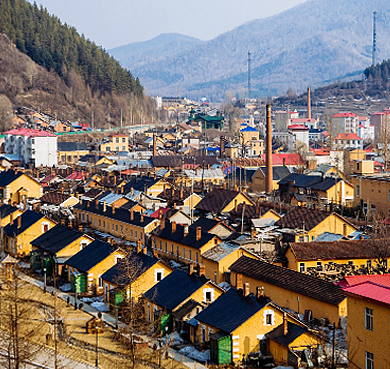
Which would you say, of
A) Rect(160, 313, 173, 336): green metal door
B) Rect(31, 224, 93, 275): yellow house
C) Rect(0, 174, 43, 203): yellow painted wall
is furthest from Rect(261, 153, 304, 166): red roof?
Rect(160, 313, 173, 336): green metal door

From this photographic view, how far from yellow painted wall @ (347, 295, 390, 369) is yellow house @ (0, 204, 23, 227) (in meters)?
23.0

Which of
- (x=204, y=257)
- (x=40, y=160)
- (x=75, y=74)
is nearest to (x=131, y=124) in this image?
(x=75, y=74)

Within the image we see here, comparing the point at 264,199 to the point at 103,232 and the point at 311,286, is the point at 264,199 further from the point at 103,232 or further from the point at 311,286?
the point at 311,286

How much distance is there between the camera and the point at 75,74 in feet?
375

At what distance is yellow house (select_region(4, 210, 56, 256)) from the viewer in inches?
1348

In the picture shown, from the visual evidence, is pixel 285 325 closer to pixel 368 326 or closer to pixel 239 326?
pixel 239 326

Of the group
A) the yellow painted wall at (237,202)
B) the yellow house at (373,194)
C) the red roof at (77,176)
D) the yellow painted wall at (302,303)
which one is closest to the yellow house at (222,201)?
the yellow painted wall at (237,202)

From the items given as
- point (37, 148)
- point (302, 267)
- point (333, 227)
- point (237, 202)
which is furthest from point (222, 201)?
point (37, 148)

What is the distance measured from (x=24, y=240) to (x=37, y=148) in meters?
37.6

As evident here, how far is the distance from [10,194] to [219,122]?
7258cm

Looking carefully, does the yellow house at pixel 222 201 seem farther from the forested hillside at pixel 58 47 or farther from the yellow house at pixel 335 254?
the forested hillside at pixel 58 47

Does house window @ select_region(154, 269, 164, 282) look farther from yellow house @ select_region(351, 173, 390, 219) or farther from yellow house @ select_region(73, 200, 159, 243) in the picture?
yellow house @ select_region(351, 173, 390, 219)

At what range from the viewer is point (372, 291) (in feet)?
55.1

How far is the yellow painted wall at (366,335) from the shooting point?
16250 mm
